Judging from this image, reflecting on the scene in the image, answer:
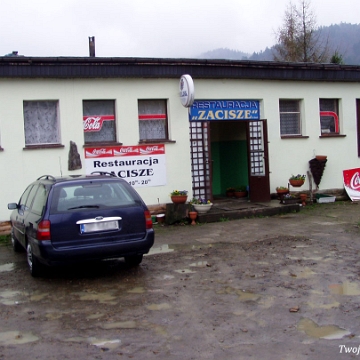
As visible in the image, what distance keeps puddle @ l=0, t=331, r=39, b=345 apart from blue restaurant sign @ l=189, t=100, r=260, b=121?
29.9 ft

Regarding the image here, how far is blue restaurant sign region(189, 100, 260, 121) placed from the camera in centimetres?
1387

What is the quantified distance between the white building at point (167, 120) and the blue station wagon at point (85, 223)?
15.2ft

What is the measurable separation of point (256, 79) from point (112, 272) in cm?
849

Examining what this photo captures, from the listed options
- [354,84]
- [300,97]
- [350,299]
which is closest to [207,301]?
[350,299]

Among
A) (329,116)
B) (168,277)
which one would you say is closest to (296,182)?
(329,116)

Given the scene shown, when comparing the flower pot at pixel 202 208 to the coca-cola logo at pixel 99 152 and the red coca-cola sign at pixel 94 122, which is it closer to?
the coca-cola logo at pixel 99 152

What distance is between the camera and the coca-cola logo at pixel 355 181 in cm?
1617

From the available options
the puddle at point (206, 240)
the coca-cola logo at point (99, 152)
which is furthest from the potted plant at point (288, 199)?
the coca-cola logo at point (99, 152)

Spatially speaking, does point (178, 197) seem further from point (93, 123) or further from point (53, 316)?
point (53, 316)

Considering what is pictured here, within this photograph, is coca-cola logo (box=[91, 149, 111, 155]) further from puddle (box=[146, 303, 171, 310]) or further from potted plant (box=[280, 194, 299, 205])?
puddle (box=[146, 303, 171, 310])

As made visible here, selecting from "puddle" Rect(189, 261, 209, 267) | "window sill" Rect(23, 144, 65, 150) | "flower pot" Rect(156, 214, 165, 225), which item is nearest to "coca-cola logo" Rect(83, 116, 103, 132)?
"window sill" Rect(23, 144, 65, 150)

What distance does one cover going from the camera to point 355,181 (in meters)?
16.2

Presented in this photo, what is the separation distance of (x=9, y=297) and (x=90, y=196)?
1.79 metres

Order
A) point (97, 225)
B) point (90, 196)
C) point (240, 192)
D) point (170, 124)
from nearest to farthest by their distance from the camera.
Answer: point (97, 225), point (90, 196), point (170, 124), point (240, 192)
